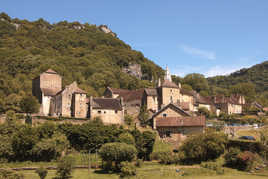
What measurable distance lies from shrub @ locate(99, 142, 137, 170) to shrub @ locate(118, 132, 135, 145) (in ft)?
13.7

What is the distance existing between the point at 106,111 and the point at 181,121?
15.0m

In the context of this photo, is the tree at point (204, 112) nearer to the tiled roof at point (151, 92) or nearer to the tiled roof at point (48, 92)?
the tiled roof at point (151, 92)

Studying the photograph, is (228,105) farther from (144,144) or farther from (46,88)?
(144,144)

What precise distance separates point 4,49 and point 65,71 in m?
23.8

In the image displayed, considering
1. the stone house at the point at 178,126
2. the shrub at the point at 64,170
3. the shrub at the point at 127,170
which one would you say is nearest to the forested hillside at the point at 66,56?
the stone house at the point at 178,126

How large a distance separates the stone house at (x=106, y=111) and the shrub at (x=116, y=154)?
19029 millimetres

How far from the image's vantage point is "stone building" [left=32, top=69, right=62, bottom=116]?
56.8 m

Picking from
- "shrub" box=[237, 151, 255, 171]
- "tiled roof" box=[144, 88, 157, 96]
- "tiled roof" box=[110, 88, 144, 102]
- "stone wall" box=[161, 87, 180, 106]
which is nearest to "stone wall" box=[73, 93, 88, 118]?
"tiled roof" box=[144, 88, 157, 96]

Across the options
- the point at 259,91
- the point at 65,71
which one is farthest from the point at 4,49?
the point at 259,91

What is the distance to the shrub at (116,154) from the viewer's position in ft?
102

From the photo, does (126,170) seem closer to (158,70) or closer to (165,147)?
(165,147)

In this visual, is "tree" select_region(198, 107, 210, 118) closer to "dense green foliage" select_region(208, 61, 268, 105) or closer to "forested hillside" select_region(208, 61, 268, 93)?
"dense green foliage" select_region(208, 61, 268, 105)

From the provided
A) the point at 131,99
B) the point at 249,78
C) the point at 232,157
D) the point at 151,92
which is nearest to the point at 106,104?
the point at 151,92

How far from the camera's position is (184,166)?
3341 centimetres
